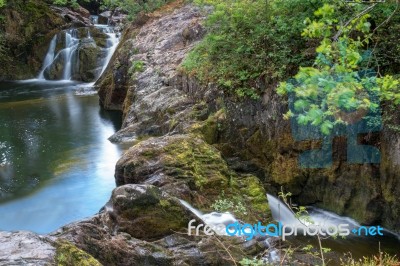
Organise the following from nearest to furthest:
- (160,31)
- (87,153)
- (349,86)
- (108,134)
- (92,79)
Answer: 1. (349,86)
2. (87,153)
3. (108,134)
4. (160,31)
5. (92,79)

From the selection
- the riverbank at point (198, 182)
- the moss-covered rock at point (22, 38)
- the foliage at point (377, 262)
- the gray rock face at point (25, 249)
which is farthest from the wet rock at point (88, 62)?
the gray rock face at point (25, 249)

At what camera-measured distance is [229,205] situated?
6.57 meters

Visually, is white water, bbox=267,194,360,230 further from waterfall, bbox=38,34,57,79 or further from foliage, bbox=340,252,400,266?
waterfall, bbox=38,34,57,79

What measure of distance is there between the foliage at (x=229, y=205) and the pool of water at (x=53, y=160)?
2.47 meters

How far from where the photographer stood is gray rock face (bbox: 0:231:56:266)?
3031 millimetres

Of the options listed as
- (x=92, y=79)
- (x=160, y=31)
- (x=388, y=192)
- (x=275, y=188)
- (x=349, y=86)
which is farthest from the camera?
(x=92, y=79)

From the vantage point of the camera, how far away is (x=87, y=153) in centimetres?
1046

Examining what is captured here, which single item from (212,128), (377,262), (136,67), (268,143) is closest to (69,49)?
(136,67)

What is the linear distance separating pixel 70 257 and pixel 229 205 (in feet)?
11.6

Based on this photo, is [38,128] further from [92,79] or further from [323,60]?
[323,60]

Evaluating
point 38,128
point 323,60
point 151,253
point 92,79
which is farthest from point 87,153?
point 92,79

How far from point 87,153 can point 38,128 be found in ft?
11.3

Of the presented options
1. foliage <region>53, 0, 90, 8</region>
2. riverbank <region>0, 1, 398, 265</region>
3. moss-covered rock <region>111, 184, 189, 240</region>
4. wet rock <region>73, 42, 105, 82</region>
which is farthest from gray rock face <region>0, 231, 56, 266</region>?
foliage <region>53, 0, 90, 8</region>

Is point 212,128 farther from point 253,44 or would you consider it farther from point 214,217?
point 214,217
